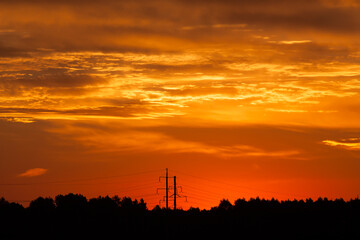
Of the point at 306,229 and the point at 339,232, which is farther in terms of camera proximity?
the point at 306,229

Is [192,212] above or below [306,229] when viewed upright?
above

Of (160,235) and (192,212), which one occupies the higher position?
(192,212)

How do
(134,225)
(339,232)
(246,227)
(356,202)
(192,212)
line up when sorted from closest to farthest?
(339,232) → (246,227) → (134,225) → (356,202) → (192,212)

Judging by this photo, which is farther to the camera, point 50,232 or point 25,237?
point 50,232

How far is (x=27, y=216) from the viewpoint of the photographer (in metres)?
173

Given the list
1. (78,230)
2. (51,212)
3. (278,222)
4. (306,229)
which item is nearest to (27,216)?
(51,212)

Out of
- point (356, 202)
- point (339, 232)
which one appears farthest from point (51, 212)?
point (339, 232)

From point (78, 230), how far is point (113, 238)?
1691 centimetres

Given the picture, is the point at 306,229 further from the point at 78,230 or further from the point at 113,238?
the point at 78,230

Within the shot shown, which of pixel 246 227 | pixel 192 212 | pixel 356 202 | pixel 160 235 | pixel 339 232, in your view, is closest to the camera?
pixel 339 232

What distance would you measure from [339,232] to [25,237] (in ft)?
191

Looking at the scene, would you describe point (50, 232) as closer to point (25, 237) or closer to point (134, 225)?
point (25, 237)

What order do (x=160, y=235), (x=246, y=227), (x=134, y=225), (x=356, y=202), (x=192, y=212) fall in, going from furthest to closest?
(x=192, y=212)
(x=356, y=202)
(x=134, y=225)
(x=246, y=227)
(x=160, y=235)

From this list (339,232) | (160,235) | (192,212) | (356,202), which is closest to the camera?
(339,232)
